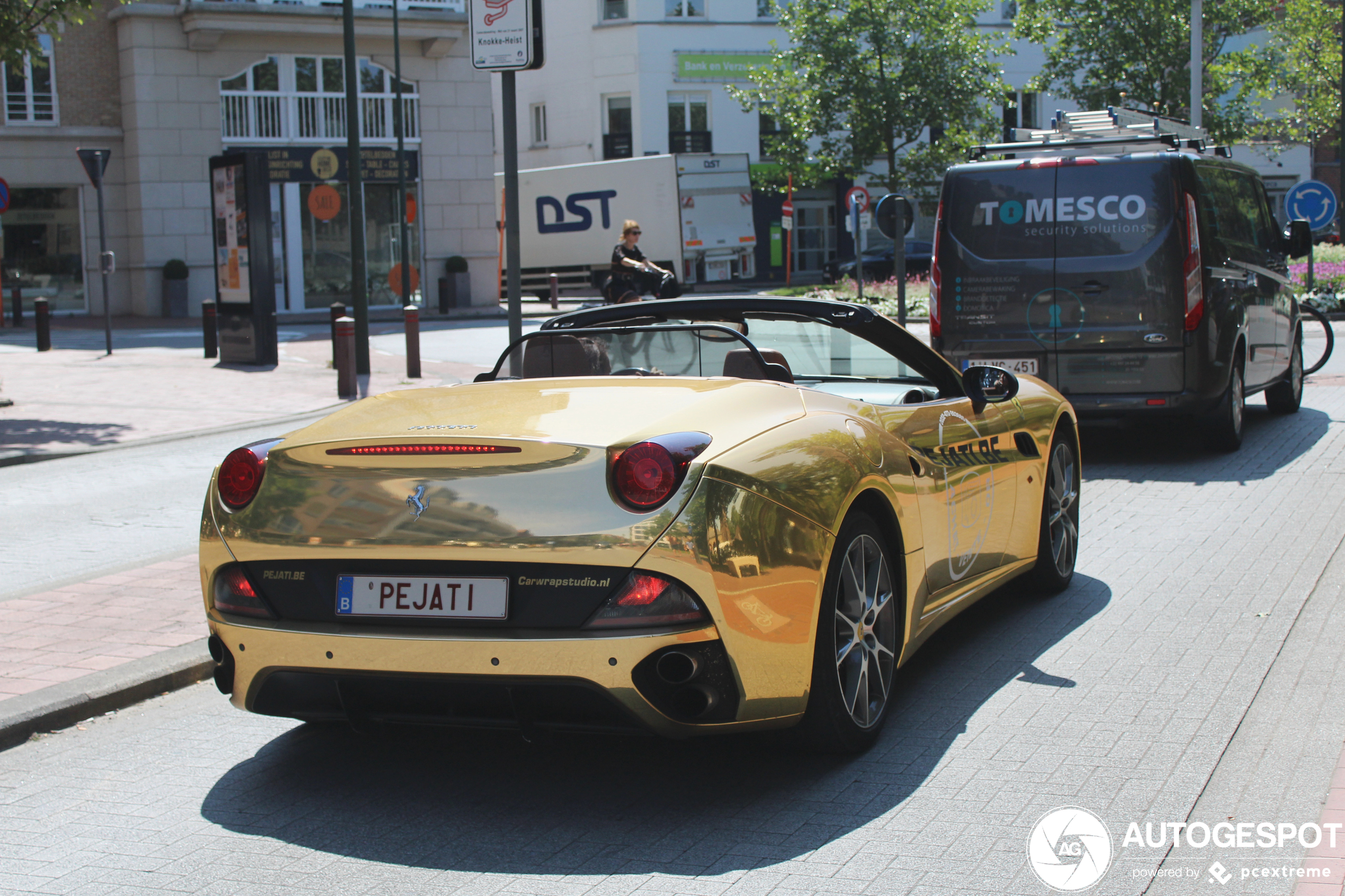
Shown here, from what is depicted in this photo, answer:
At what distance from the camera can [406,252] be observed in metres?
35.9

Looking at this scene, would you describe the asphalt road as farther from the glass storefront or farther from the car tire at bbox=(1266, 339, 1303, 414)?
the glass storefront

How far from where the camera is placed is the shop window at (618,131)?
48.0 m

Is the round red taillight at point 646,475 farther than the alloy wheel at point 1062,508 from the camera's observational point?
No

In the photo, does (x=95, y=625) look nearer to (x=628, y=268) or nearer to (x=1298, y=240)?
(x=628, y=268)

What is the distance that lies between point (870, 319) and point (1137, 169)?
5694mm

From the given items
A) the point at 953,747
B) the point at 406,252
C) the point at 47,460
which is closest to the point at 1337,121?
the point at 406,252

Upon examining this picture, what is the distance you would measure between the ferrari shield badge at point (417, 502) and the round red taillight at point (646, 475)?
0.50 m

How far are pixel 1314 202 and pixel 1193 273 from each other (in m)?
14.3

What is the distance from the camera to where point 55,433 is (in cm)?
1317

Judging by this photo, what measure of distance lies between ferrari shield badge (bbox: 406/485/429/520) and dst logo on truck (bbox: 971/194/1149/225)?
24.8 feet

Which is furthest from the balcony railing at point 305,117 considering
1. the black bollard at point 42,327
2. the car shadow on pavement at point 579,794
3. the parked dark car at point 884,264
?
the car shadow on pavement at point 579,794

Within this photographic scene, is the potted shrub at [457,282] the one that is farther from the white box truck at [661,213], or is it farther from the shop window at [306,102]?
the white box truck at [661,213]

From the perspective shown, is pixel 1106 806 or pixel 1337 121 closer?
pixel 1106 806

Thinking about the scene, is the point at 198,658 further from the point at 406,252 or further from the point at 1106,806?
the point at 406,252
